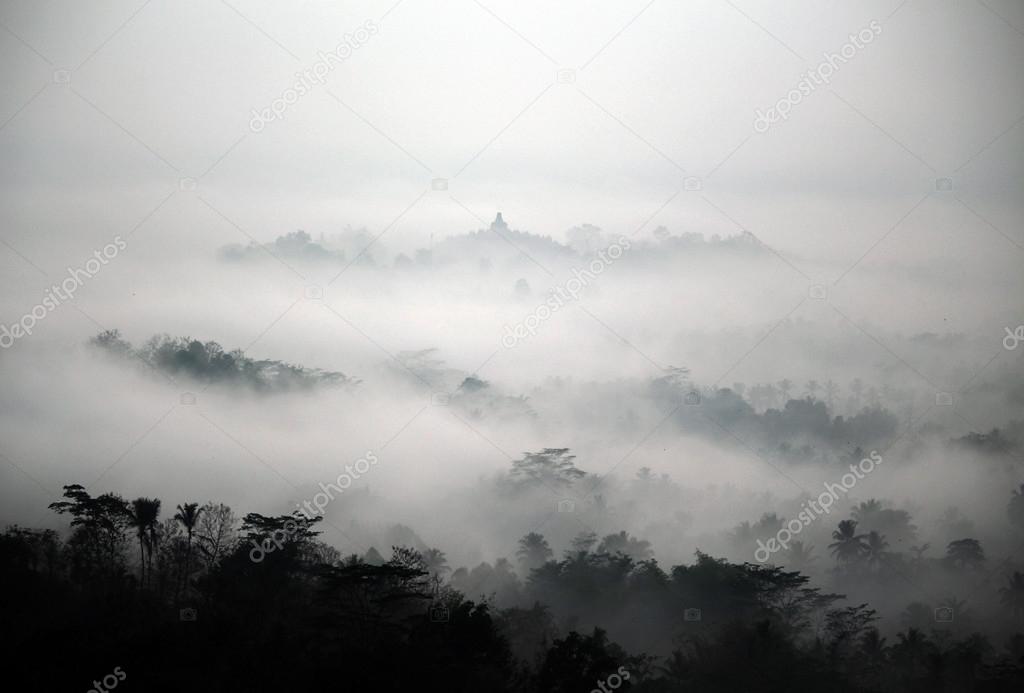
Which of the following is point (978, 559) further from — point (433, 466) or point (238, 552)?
point (238, 552)

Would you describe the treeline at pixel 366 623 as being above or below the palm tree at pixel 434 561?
below

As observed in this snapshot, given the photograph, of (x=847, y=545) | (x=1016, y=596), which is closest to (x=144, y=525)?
(x=847, y=545)

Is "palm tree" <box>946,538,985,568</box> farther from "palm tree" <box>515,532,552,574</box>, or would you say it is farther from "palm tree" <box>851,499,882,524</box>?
"palm tree" <box>515,532,552,574</box>

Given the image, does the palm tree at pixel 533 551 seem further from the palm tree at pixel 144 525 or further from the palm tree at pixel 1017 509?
the palm tree at pixel 1017 509

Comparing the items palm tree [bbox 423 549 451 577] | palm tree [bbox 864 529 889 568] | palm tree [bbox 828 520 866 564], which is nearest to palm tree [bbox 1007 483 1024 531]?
palm tree [bbox 864 529 889 568]

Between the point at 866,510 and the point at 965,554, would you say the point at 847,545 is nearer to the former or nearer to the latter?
the point at 965,554

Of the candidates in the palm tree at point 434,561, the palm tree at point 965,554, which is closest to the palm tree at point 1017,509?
the palm tree at point 965,554
